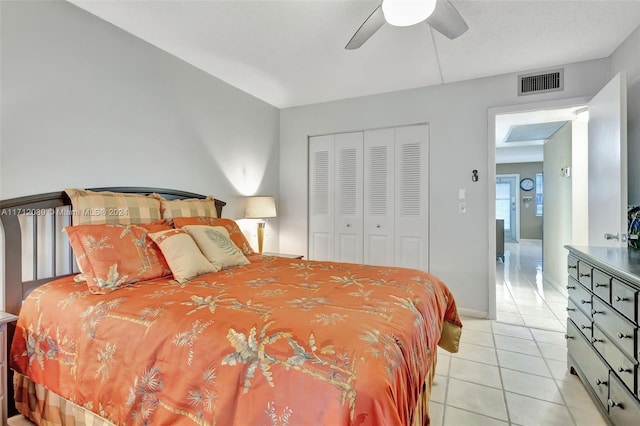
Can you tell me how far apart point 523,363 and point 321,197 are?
2.77 m

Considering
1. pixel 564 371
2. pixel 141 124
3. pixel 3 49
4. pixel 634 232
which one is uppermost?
pixel 3 49

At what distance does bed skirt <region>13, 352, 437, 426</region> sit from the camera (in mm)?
1476

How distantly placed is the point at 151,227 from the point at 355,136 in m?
2.72

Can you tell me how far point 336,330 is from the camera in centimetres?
115

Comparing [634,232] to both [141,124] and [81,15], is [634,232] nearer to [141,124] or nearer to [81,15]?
[141,124]

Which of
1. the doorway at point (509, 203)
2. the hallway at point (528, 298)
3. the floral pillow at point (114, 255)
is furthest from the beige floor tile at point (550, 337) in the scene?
the doorway at point (509, 203)

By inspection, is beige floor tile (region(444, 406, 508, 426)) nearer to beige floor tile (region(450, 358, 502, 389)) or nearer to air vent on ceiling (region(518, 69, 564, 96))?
beige floor tile (region(450, 358, 502, 389))

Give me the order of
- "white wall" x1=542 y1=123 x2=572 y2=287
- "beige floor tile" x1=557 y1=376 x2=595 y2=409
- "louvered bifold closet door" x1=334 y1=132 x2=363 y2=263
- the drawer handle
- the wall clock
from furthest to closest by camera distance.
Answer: the wall clock → "white wall" x1=542 y1=123 x2=572 y2=287 → "louvered bifold closet door" x1=334 y1=132 x2=363 y2=263 → "beige floor tile" x1=557 y1=376 x2=595 y2=409 → the drawer handle

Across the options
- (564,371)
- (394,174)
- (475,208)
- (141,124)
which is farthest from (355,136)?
(564,371)

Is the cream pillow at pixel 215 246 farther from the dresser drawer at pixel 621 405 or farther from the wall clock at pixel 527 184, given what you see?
the wall clock at pixel 527 184

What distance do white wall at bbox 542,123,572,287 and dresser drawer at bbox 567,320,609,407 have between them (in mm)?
2328

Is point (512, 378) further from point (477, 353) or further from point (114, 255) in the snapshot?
point (114, 255)

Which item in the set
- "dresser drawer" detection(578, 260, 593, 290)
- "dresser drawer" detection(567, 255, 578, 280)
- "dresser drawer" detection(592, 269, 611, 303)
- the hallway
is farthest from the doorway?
"dresser drawer" detection(592, 269, 611, 303)

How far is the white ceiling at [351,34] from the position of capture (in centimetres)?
221
